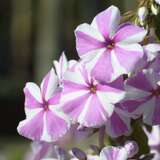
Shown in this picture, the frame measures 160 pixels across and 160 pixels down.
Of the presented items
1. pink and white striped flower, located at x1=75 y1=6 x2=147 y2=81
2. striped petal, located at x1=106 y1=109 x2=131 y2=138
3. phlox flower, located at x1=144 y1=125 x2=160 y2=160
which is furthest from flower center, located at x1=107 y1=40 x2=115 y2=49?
phlox flower, located at x1=144 y1=125 x2=160 y2=160

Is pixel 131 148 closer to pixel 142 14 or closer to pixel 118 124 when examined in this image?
pixel 118 124

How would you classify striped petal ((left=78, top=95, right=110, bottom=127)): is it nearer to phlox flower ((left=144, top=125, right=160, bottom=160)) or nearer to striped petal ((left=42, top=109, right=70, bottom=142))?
striped petal ((left=42, top=109, right=70, bottom=142))

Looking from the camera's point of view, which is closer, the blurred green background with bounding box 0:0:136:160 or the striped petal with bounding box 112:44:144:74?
the striped petal with bounding box 112:44:144:74

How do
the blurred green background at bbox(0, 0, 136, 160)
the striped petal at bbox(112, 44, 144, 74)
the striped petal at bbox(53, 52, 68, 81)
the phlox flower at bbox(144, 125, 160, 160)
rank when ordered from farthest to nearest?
1. the blurred green background at bbox(0, 0, 136, 160)
2. the phlox flower at bbox(144, 125, 160, 160)
3. the striped petal at bbox(53, 52, 68, 81)
4. the striped petal at bbox(112, 44, 144, 74)

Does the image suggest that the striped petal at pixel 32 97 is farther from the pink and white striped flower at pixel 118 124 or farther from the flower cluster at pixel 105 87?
the pink and white striped flower at pixel 118 124

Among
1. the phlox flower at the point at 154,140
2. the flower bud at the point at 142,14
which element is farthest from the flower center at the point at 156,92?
the phlox flower at the point at 154,140
